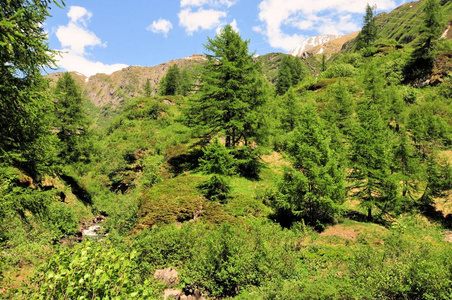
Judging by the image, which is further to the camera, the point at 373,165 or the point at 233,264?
the point at 373,165

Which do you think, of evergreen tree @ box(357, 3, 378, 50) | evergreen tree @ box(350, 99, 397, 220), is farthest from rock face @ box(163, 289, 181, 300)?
evergreen tree @ box(357, 3, 378, 50)

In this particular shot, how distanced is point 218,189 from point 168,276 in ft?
24.9

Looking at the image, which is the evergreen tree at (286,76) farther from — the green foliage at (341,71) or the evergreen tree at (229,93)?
the evergreen tree at (229,93)

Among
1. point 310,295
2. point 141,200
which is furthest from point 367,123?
point 141,200

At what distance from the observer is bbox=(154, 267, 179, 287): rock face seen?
10.4 meters

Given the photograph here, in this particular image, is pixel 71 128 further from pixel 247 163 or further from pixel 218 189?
pixel 218 189

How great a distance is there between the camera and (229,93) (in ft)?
75.1

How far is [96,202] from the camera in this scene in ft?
93.1

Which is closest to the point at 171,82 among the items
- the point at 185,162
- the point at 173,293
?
the point at 185,162

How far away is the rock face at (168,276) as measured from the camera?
10.4 metres

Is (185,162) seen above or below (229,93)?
below

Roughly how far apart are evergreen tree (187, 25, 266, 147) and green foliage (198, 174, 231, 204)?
647cm

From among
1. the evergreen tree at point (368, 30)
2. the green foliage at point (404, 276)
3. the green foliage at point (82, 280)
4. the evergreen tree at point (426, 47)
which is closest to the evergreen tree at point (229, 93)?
the green foliage at point (404, 276)

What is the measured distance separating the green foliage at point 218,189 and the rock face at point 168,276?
6692mm
